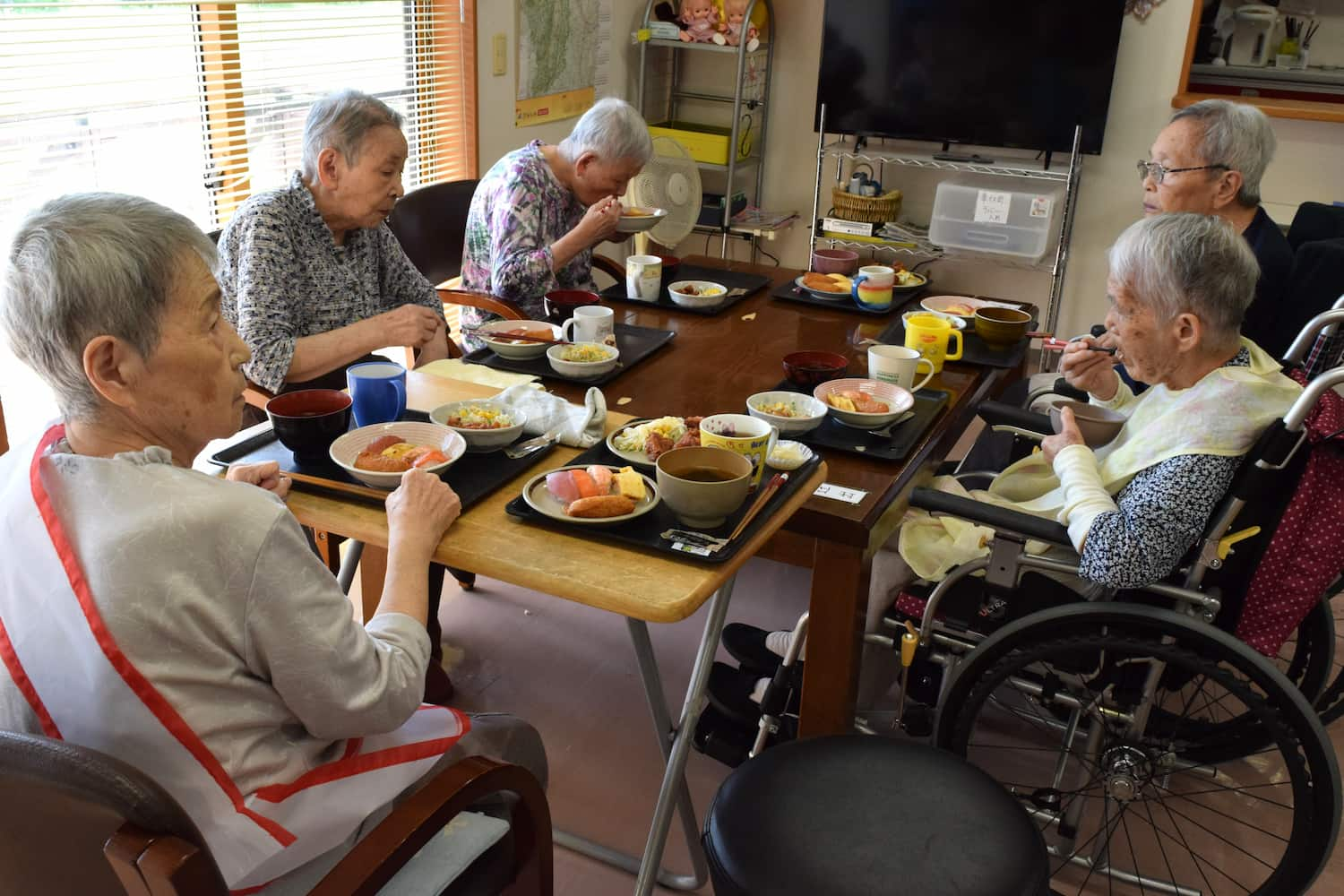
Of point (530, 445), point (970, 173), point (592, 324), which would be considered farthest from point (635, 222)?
point (970, 173)

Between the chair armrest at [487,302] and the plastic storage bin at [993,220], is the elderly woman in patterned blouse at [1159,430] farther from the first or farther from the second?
the plastic storage bin at [993,220]

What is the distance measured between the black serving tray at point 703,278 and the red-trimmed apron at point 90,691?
1.58m

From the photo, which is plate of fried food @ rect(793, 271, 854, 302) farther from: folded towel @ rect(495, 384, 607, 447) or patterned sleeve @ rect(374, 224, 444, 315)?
folded towel @ rect(495, 384, 607, 447)

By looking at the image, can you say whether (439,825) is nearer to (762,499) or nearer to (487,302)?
(762,499)

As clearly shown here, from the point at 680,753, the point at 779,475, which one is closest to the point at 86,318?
the point at 779,475

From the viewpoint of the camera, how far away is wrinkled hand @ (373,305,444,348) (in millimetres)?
2100

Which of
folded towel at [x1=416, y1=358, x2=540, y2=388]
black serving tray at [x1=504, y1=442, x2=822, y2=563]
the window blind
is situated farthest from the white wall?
black serving tray at [x1=504, y1=442, x2=822, y2=563]

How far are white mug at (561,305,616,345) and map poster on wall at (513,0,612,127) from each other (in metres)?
2.23

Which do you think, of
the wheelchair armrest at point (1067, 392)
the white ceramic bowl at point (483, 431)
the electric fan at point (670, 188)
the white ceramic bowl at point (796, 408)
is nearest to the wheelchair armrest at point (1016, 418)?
the wheelchair armrest at point (1067, 392)

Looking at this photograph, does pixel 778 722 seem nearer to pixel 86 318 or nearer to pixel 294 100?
pixel 86 318

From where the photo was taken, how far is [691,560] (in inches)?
49.9

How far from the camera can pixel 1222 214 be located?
2451 mm

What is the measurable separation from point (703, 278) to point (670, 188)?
4.17ft

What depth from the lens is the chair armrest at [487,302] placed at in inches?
98.2
